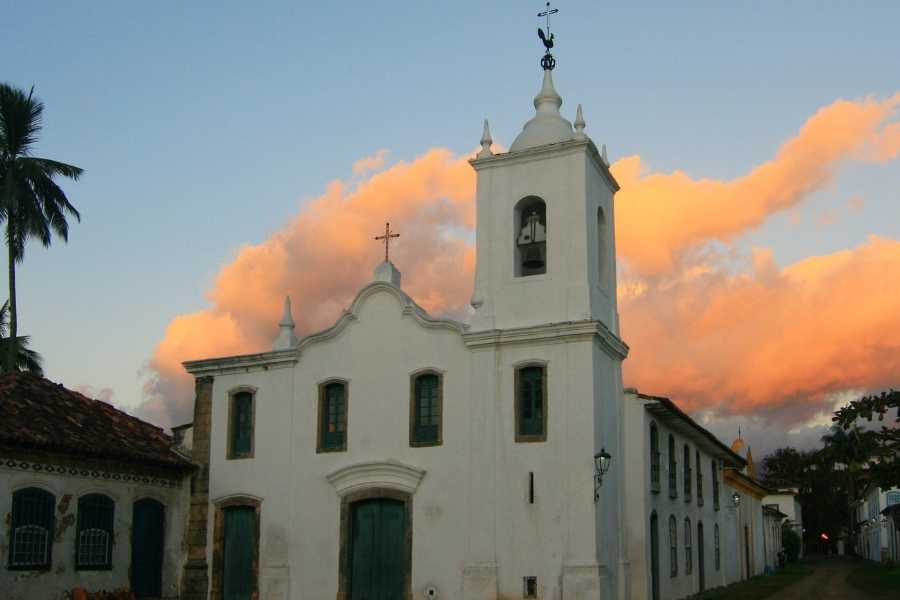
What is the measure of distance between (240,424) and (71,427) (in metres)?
4.04

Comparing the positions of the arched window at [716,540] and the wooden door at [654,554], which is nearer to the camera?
the wooden door at [654,554]

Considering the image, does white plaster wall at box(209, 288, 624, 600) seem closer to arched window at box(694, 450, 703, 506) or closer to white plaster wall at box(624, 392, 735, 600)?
white plaster wall at box(624, 392, 735, 600)

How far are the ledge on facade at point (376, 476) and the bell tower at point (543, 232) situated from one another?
11.4ft

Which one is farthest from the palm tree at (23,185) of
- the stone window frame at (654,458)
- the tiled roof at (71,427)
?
the stone window frame at (654,458)

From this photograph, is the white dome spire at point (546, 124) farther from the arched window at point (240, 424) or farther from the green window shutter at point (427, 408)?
the arched window at point (240, 424)

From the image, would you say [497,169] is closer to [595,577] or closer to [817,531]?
[595,577]

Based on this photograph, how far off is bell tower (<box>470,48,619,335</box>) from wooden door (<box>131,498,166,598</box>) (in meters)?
8.99

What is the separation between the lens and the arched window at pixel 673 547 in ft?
85.2

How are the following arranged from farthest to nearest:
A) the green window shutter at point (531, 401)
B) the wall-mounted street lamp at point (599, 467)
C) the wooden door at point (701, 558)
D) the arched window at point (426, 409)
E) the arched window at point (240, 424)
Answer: the wooden door at point (701, 558) → the arched window at point (240, 424) → the arched window at point (426, 409) → the green window shutter at point (531, 401) → the wall-mounted street lamp at point (599, 467)

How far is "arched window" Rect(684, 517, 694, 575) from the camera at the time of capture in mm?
27972

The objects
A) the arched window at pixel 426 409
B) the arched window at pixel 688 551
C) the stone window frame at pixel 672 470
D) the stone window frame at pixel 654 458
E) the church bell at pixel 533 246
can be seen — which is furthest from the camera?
the arched window at pixel 688 551

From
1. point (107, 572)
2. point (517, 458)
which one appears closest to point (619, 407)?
point (517, 458)

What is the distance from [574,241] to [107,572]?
1263 centimetres

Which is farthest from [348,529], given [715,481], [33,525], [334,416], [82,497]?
[715,481]
